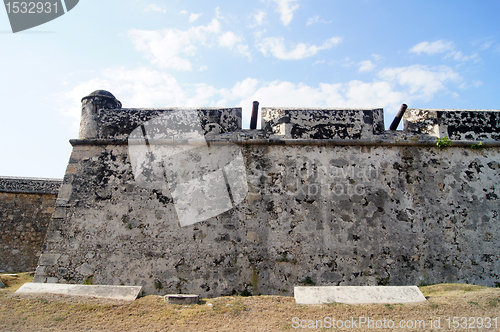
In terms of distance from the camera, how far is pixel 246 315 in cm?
323

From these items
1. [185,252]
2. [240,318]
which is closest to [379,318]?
[240,318]

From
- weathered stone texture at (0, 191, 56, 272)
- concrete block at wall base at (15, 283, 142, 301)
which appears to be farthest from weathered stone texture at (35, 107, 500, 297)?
weathered stone texture at (0, 191, 56, 272)

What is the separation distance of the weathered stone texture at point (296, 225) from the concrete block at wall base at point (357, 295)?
1.14m

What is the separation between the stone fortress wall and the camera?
4766 mm

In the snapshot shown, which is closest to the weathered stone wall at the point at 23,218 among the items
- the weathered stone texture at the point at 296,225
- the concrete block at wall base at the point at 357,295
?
the weathered stone texture at the point at 296,225

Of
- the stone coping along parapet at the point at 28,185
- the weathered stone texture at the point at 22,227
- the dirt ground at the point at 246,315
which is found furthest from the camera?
the stone coping along parapet at the point at 28,185

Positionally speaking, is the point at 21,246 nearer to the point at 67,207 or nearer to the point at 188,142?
the point at 67,207

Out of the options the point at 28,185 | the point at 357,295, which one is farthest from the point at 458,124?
the point at 28,185

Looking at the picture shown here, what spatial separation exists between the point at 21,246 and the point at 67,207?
5216 millimetres

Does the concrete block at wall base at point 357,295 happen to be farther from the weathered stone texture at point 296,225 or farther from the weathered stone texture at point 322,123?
the weathered stone texture at point 322,123

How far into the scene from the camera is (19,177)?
9.41 m

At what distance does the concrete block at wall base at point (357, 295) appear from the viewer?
338 cm

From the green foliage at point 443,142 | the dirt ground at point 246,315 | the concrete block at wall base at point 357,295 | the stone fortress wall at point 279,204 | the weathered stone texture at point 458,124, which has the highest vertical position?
the weathered stone texture at point 458,124

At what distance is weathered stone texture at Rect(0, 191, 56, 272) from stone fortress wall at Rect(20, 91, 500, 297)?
193 inches
